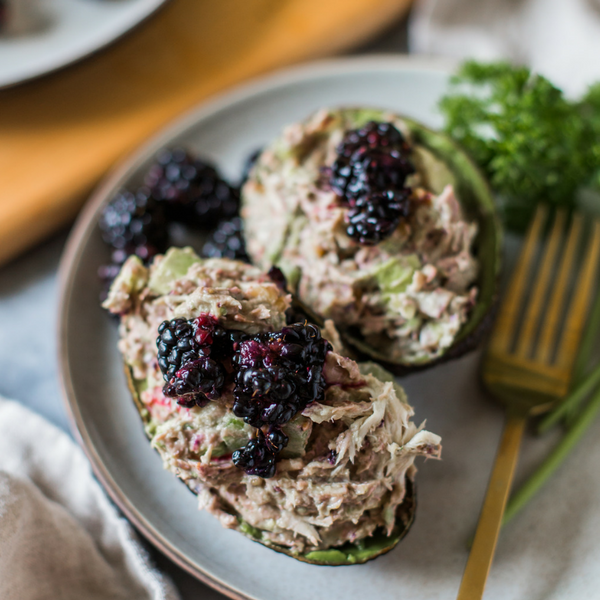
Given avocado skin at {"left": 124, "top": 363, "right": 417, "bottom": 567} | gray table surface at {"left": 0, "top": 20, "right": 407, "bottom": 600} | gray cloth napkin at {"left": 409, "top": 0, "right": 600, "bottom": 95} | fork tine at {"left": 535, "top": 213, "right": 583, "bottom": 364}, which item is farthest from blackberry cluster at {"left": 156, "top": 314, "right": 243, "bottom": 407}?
gray cloth napkin at {"left": 409, "top": 0, "right": 600, "bottom": 95}

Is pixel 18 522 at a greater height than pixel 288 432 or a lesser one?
lesser

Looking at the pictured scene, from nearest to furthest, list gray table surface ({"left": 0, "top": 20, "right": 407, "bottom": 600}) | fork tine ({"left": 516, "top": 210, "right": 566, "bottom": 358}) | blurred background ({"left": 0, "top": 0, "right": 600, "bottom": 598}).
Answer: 1. fork tine ({"left": 516, "top": 210, "right": 566, "bottom": 358})
2. gray table surface ({"left": 0, "top": 20, "right": 407, "bottom": 600})
3. blurred background ({"left": 0, "top": 0, "right": 600, "bottom": 598})

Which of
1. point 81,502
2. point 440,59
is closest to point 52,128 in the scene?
point 81,502

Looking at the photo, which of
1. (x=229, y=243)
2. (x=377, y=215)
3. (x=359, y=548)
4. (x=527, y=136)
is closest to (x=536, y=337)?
(x=527, y=136)

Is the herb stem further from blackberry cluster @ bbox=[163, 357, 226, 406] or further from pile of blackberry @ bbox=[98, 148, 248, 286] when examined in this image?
pile of blackberry @ bbox=[98, 148, 248, 286]

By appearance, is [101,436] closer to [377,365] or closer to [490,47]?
[377,365]

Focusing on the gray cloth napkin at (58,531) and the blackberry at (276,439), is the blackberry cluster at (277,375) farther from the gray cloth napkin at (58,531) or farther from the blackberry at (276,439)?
the gray cloth napkin at (58,531)

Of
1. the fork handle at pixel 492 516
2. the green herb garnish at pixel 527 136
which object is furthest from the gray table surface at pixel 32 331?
the green herb garnish at pixel 527 136

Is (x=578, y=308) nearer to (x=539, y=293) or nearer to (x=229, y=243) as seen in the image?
(x=539, y=293)
